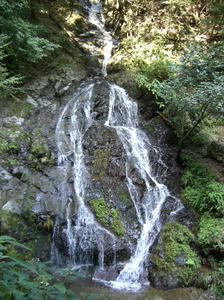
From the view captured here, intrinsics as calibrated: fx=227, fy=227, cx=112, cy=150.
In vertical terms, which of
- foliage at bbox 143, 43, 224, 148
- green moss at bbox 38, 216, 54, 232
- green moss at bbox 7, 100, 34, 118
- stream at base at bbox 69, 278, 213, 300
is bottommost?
stream at base at bbox 69, 278, 213, 300

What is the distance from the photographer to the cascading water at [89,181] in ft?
19.0

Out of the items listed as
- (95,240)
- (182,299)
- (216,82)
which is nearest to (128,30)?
(216,82)

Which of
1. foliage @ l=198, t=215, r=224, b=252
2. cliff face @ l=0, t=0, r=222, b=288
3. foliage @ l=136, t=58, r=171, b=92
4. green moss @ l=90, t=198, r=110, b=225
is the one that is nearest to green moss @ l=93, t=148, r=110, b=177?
cliff face @ l=0, t=0, r=222, b=288

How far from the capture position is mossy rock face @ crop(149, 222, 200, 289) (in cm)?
548

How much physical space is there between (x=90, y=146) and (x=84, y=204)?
224 cm

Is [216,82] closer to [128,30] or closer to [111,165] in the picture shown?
[111,165]

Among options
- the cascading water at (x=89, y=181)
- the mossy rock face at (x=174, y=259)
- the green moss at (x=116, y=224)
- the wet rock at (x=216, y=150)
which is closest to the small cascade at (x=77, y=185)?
the cascading water at (x=89, y=181)

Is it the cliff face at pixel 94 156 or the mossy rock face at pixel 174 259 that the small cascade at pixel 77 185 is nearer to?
the cliff face at pixel 94 156

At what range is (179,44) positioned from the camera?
40.8 feet

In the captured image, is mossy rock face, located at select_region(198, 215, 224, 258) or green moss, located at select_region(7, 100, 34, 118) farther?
green moss, located at select_region(7, 100, 34, 118)

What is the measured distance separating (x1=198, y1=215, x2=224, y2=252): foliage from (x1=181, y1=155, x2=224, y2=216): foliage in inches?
13.3

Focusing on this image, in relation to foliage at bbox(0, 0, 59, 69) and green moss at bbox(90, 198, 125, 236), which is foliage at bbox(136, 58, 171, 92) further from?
green moss at bbox(90, 198, 125, 236)

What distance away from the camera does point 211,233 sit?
20.9 feet

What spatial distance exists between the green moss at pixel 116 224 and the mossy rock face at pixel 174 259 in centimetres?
103
